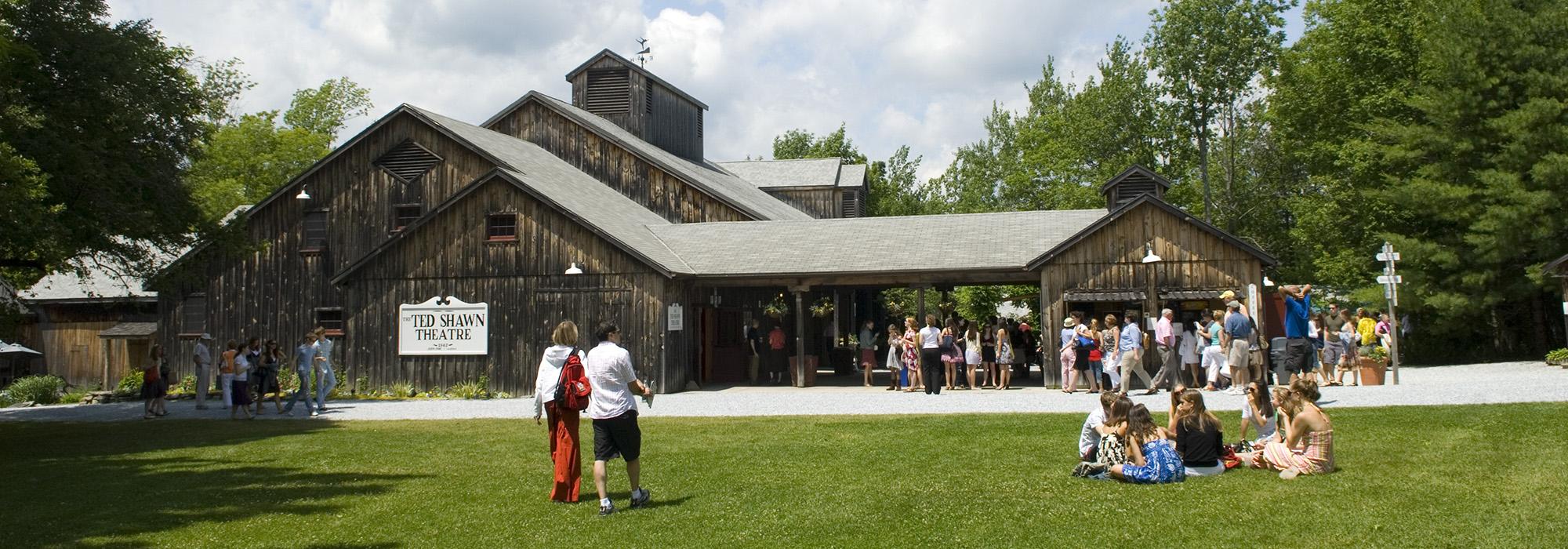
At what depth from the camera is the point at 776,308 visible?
90.5ft

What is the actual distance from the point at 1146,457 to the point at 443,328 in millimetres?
17857

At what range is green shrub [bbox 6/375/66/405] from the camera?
2708cm

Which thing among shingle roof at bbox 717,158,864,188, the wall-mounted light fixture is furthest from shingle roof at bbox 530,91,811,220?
the wall-mounted light fixture

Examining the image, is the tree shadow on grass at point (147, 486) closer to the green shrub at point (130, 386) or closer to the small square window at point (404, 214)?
the green shrub at point (130, 386)

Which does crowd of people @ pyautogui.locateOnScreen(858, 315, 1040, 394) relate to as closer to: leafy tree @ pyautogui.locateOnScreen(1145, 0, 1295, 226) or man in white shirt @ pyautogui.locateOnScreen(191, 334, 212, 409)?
man in white shirt @ pyautogui.locateOnScreen(191, 334, 212, 409)

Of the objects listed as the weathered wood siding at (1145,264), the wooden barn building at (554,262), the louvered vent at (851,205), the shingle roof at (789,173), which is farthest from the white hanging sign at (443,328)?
the louvered vent at (851,205)

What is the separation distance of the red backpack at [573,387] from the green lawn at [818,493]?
2.97 feet

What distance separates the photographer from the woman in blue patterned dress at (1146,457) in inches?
390

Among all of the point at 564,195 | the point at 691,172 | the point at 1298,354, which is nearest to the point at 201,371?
the point at 564,195

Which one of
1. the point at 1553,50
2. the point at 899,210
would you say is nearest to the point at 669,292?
the point at 1553,50

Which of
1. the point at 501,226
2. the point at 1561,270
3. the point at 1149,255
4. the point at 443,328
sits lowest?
the point at 443,328

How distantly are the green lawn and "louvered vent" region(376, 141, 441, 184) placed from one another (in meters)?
13.8

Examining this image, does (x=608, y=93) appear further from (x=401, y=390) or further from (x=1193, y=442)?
(x=1193, y=442)

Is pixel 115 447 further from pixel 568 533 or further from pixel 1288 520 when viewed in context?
pixel 1288 520
